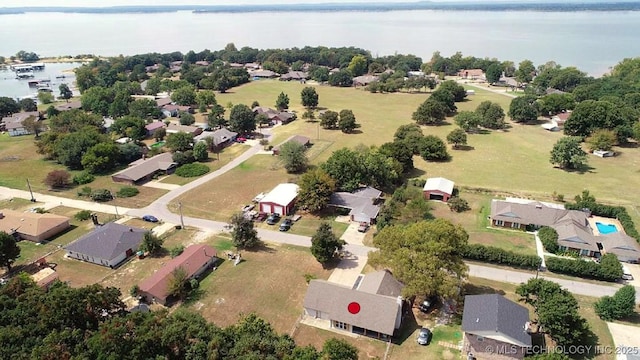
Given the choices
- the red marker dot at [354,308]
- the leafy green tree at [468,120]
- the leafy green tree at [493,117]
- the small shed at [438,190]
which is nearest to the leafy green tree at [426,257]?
the red marker dot at [354,308]

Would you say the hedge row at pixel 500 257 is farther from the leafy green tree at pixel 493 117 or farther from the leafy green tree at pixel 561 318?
the leafy green tree at pixel 493 117

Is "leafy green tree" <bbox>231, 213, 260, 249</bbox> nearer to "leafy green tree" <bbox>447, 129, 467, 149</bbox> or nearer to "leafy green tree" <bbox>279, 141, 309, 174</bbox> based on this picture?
"leafy green tree" <bbox>279, 141, 309, 174</bbox>

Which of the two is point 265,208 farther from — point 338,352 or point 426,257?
point 338,352

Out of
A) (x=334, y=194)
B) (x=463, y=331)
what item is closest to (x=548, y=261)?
(x=463, y=331)

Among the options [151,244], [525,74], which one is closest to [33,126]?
[151,244]

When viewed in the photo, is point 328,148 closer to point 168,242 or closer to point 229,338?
point 168,242

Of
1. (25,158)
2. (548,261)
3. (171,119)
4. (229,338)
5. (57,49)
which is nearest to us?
(229,338)
